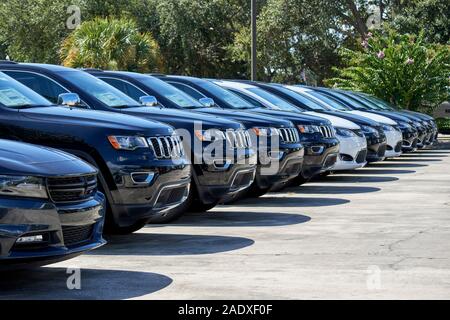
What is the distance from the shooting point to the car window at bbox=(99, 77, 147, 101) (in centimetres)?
1252

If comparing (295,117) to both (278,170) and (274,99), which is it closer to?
(278,170)

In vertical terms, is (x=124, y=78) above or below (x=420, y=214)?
above

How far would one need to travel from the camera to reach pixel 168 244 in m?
9.55

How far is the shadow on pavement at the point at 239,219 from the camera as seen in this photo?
36.7 ft

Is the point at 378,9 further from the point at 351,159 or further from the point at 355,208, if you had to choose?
the point at 355,208

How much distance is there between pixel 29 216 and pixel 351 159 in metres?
10.9

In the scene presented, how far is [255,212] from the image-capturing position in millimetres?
12391

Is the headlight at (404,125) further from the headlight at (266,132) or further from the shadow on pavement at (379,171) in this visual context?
the headlight at (266,132)

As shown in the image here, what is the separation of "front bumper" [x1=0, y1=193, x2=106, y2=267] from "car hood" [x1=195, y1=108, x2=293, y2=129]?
5352mm

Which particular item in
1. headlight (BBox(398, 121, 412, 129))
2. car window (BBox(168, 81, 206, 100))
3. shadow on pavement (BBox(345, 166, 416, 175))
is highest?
car window (BBox(168, 81, 206, 100))

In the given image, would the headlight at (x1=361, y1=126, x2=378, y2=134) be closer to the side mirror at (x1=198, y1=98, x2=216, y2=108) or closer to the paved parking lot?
the paved parking lot

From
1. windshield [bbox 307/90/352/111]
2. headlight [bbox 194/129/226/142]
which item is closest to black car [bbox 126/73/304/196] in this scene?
headlight [bbox 194/129/226/142]
